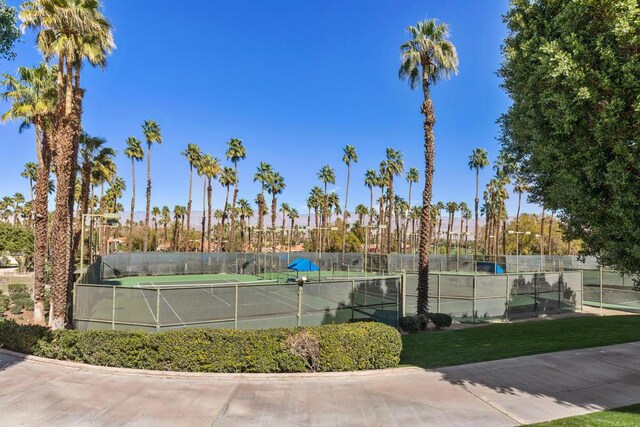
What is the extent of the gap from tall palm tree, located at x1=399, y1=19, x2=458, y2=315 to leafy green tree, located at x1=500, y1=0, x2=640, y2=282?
9.11 meters

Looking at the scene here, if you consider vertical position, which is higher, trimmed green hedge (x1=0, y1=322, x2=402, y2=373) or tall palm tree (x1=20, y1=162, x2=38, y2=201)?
tall palm tree (x1=20, y1=162, x2=38, y2=201)

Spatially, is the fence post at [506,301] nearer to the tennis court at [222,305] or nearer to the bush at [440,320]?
the bush at [440,320]

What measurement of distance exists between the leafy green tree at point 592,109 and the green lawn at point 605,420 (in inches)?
123

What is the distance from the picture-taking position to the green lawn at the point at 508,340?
12.7 metres

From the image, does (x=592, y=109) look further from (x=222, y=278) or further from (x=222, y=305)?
(x=222, y=278)

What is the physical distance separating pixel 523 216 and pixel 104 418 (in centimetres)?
10271

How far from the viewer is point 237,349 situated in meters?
11.0

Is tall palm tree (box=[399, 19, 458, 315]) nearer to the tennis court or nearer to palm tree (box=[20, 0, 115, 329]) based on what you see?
the tennis court

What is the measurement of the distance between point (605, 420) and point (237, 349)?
8809 millimetres

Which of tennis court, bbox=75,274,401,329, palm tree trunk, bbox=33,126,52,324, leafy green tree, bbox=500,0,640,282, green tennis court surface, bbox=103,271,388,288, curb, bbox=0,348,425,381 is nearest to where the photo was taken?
leafy green tree, bbox=500,0,640,282

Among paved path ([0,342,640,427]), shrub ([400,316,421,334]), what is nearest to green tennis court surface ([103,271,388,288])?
shrub ([400,316,421,334])

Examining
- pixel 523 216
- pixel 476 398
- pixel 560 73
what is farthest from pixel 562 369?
pixel 523 216

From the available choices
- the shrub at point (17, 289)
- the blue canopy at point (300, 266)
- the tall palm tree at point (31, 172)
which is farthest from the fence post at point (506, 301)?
the tall palm tree at point (31, 172)

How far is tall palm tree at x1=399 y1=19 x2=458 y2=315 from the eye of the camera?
62.6ft
